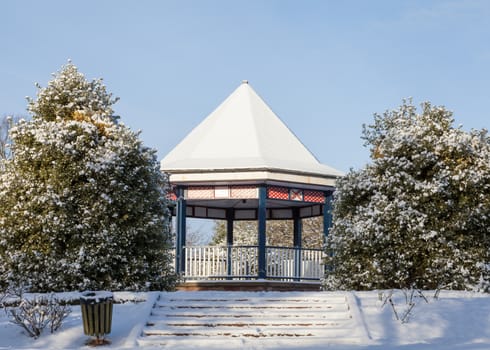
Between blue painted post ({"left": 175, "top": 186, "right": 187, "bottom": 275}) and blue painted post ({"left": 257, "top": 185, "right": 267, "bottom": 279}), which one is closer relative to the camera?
blue painted post ({"left": 257, "top": 185, "right": 267, "bottom": 279})

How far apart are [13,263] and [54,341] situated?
14.1 ft

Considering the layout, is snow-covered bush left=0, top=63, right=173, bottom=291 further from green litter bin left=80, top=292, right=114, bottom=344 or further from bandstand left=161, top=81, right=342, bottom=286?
bandstand left=161, top=81, right=342, bottom=286

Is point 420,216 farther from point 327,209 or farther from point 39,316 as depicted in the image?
point 39,316

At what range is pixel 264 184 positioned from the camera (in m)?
21.0

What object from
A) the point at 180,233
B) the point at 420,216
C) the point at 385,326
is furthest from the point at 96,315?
the point at 180,233

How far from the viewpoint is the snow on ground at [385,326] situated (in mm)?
11507

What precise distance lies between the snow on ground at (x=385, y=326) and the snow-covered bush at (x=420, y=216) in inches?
67.7

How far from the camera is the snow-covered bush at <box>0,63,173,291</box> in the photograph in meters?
15.4

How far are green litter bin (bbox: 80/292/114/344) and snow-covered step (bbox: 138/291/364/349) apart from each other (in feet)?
2.08

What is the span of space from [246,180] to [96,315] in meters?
9.88

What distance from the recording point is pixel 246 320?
1280 centimetres

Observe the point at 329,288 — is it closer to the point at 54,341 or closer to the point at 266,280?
the point at 266,280

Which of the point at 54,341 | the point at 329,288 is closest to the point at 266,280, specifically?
the point at 329,288

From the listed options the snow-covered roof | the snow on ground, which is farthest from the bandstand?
the snow on ground
